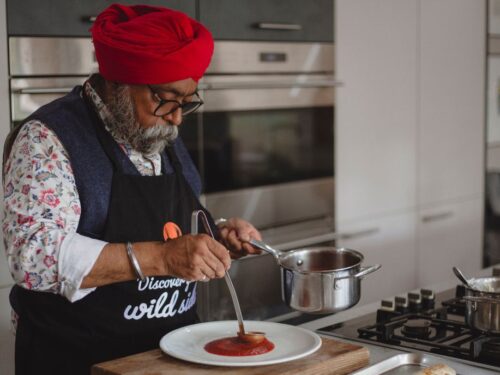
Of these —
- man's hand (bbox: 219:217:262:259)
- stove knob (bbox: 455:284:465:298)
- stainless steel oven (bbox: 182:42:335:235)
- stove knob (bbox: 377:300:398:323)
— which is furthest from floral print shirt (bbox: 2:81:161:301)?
stainless steel oven (bbox: 182:42:335:235)

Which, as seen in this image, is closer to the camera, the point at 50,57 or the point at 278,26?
the point at 50,57

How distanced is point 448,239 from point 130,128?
2130mm

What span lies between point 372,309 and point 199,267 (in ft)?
1.79

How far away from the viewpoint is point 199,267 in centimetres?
135

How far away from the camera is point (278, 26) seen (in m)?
2.60

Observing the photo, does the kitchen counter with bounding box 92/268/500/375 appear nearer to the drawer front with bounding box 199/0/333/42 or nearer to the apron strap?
the apron strap

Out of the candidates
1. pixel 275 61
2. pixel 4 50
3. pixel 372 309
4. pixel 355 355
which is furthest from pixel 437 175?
pixel 355 355

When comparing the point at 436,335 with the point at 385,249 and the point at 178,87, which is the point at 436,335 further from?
the point at 385,249

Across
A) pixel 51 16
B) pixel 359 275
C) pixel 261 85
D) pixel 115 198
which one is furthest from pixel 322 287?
pixel 261 85

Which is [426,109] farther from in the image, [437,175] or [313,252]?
[313,252]

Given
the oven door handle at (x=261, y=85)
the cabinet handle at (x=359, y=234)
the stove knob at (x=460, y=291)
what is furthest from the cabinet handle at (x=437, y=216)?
the stove knob at (x=460, y=291)

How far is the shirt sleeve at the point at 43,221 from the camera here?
1311 millimetres

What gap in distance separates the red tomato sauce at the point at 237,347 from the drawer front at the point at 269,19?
1.23 metres

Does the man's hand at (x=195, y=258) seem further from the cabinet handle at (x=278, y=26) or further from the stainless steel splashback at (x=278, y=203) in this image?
the cabinet handle at (x=278, y=26)
